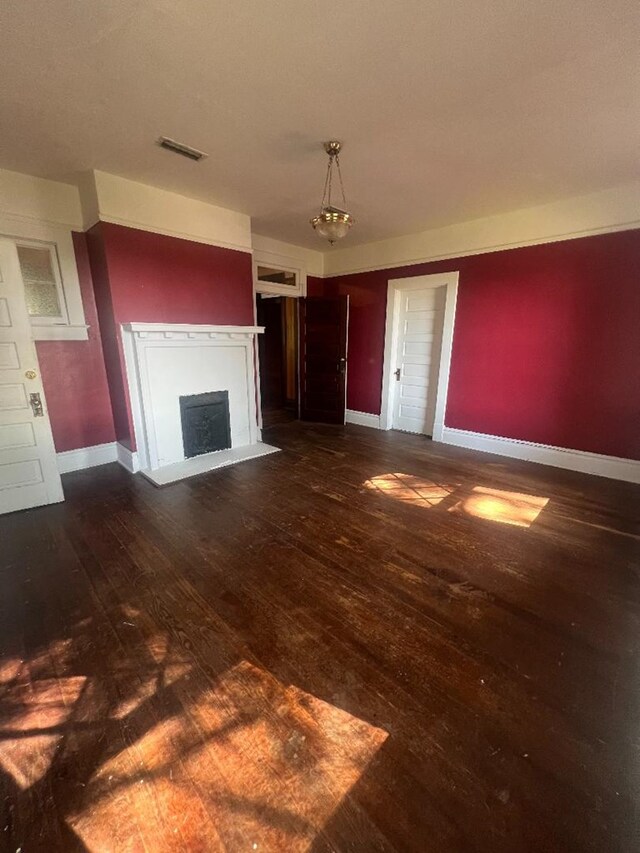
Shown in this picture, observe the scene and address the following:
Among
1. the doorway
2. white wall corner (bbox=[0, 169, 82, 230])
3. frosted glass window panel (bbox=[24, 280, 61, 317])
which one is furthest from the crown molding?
the doorway

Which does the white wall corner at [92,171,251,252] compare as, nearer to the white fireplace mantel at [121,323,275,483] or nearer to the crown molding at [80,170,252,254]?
the crown molding at [80,170,252,254]

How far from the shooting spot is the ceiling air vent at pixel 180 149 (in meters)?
2.51

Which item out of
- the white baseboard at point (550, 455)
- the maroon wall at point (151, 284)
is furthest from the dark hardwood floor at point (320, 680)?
the maroon wall at point (151, 284)

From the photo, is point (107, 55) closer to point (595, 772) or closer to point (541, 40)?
point (541, 40)

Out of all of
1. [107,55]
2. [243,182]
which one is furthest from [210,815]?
[243,182]

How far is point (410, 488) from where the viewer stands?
334 cm

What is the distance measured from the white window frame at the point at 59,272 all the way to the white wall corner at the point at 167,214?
0.42 meters

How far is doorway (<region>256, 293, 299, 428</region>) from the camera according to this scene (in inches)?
252

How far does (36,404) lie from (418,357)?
176 inches

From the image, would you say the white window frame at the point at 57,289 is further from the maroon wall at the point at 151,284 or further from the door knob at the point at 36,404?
the door knob at the point at 36,404

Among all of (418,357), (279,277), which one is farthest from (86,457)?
(418,357)

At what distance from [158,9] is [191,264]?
2.34 meters

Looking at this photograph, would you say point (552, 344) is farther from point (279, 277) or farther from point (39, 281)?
point (39, 281)

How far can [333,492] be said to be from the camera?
3.24 meters
